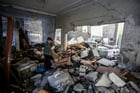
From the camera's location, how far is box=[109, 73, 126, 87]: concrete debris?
2227 mm

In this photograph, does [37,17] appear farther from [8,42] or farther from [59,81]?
[59,81]

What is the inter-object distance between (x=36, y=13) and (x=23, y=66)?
10.7 ft

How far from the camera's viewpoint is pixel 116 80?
2.33 metres

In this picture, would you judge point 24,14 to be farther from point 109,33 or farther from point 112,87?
point 109,33

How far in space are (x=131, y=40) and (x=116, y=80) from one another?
45.8 inches

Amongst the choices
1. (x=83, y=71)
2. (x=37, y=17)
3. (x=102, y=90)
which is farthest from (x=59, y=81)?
(x=37, y=17)

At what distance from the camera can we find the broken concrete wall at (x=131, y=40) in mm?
2471

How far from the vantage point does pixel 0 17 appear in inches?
173

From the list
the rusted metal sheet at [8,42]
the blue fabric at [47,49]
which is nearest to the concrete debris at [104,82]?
the blue fabric at [47,49]

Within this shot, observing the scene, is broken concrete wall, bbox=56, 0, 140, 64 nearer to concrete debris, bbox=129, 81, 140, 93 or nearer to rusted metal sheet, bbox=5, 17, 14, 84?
concrete debris, bbox=129, 81, 140, 93

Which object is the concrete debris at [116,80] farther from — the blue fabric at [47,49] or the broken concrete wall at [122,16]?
the blue fabric at [47,49]

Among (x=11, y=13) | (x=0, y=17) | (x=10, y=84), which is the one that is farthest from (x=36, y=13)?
(x=10, y=84)

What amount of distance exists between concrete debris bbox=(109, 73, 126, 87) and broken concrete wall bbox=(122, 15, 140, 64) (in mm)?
679

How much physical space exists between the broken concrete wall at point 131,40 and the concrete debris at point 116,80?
68cm
